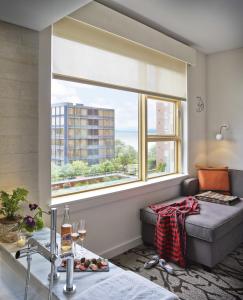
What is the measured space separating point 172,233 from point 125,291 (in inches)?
62.7

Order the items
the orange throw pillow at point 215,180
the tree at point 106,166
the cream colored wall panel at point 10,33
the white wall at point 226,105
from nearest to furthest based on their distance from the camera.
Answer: the cream colored wall panel at point 10,33
the tree at point 106,166
the orange throw pillow at point 215,180
the white wall at point 226,105

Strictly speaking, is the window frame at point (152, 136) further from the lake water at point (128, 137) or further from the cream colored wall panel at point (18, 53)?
the cream colored wall panel at point (18, 53)

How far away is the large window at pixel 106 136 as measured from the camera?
101 inches

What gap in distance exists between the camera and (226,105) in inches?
161

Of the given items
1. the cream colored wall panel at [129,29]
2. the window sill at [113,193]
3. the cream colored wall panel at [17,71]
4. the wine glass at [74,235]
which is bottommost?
the wine glass at [74,235]

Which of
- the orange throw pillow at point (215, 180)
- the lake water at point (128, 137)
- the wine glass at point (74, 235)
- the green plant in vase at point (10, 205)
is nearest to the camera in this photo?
the wine glass at point (74, 235)

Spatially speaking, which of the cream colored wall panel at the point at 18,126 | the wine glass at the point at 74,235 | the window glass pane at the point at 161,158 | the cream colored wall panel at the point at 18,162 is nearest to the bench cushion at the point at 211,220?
the window glass pane at the point at 161,158

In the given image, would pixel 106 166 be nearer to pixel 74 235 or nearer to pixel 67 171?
pixel 67 171

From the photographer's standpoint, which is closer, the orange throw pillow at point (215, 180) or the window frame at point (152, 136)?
the window frame at point (152, 136)

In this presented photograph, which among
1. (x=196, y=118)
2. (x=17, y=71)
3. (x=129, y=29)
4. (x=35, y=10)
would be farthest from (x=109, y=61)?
(x=196, y=118)

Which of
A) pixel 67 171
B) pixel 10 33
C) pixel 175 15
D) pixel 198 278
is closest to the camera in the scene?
pixel 10 33

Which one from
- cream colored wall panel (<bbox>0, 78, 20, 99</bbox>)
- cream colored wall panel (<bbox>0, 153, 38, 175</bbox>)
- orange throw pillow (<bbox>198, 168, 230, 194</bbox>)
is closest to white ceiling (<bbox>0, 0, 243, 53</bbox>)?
cream colored wall panel (<bbox>0, 78, 20, 99</bbox>)

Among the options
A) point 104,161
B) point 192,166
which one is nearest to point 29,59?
point 104,161

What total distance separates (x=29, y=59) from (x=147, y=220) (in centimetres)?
204
